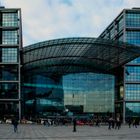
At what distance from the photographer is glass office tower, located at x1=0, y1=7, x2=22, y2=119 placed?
91562 mm

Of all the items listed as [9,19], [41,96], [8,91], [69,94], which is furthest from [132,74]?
[9,19]

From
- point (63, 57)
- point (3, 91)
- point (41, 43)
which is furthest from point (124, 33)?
point (3, 91)

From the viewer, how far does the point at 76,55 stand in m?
93.6

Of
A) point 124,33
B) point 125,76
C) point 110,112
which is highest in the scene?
point 124,33

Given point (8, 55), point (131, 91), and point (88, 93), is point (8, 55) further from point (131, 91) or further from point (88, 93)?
point (131, 91)

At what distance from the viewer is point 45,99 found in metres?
109

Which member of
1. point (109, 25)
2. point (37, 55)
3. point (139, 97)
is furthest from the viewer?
point (109, 25)

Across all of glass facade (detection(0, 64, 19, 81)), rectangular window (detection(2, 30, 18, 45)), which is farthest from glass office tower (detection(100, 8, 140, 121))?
glass facade (detection(0, 64, 19, 81))

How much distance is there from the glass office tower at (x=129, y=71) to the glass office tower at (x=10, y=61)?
70.0 feet

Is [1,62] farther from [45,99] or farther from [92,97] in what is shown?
[92,97]

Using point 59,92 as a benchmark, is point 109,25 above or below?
above

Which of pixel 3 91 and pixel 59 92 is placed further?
pixel 59 92

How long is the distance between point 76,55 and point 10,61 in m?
13.3

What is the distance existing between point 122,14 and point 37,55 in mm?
19425
